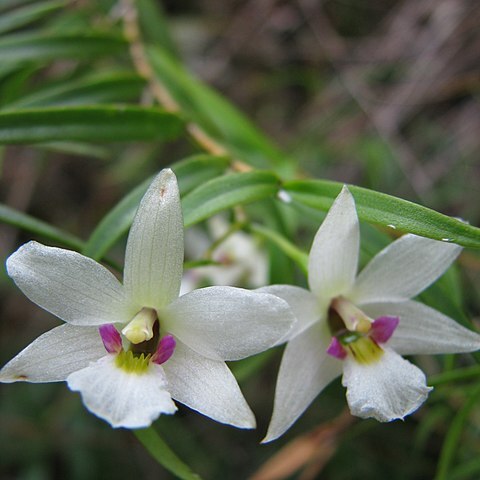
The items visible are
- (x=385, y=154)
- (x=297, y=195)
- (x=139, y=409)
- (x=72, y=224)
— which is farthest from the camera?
(x=72, y=224)

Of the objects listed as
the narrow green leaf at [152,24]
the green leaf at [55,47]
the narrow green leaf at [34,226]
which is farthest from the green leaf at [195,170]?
the narrow green leaf at [152,24]

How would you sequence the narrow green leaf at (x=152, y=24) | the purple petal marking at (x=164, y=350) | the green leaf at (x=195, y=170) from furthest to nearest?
the narrow green leaf at (x=152, y=24) → the green leaf at (x=195, y=170) → the purple petal marking at (x=164, y=350)

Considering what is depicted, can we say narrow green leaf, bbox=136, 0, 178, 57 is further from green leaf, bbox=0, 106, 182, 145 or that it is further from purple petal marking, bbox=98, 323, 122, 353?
purple petal marking, bbox=98, 323, 122, 353

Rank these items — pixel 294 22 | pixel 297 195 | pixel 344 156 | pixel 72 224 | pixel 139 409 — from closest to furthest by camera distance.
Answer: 1. pixel 139 409
2. pixel 297 195
3. pixel 344 156
4. pixel 72 224
5. pixel 294 22

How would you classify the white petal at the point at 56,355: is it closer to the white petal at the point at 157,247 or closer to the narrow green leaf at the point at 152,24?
the white petal at the point at 157,247

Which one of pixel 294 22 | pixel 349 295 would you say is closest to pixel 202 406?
pixel 349 295

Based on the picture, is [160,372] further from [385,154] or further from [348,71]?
[348,71]
